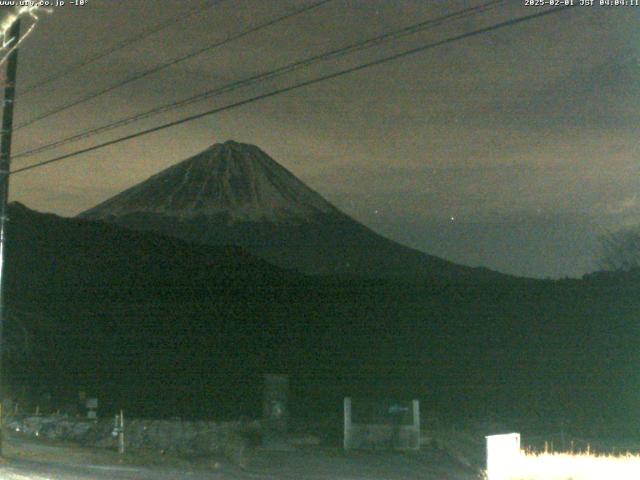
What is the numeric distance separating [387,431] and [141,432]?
7.06 m

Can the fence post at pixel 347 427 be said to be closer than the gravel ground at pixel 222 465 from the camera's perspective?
No

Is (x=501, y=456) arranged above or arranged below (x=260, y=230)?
below

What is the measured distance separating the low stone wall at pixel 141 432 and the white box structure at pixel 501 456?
36.3 ft

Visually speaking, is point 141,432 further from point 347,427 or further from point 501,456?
point 501,456

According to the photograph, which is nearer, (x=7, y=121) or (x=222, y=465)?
(x=222, y=465)

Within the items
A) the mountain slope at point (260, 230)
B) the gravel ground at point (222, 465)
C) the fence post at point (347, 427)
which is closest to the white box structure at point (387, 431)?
the fence post at point (347, 427)

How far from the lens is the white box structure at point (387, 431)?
2448cm

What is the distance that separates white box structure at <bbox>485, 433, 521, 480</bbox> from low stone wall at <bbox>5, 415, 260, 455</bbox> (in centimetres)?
1106

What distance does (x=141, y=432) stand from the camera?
2603 centimetres

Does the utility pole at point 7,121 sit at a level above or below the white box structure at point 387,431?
above

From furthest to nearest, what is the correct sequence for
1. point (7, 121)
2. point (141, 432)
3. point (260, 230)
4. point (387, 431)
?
point (260, 230), point (141, 432), point (387, 431), point (7, 121)

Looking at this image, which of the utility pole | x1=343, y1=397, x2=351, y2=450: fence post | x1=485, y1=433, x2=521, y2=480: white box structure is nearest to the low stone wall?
x1=343, y1=397, x2=351, y2=450: fence post

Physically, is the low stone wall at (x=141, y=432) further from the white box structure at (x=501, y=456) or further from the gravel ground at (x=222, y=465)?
the white box structure at (x=501, y=456)

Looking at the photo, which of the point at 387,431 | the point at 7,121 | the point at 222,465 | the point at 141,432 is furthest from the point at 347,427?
the point at 7,121
